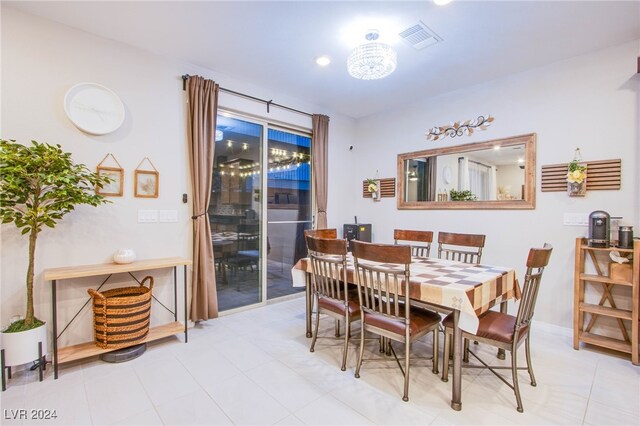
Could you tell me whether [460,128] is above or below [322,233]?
above

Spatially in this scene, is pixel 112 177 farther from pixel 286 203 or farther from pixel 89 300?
pixel 286 203

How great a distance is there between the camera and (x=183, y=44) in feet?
9.58

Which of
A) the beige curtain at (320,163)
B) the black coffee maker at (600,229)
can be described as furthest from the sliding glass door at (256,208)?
the black coffee maker at (600,229)

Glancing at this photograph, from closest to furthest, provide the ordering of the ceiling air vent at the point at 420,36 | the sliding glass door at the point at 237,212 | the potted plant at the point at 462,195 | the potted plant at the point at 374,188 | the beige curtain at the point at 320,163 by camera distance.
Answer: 1. the ceiling air vent at the point at 420,36
2. the sliding glass door at the point at 237,212
3. the potted plant at the point at 462,195
4. the beige curtain at the point at 320,163
5. the potted plant at the point at 374,188

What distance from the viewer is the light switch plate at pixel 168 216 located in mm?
3111

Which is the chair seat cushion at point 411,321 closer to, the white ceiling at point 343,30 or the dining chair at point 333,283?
the dining chair at point 333,283

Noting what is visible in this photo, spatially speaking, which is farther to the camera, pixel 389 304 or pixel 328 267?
pixel 328 267

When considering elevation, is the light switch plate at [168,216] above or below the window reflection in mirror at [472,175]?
below

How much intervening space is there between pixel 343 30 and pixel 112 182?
2.57 metres

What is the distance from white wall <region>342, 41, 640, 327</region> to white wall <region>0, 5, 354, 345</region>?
332 centimetres

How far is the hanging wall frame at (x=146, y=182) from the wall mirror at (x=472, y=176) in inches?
130

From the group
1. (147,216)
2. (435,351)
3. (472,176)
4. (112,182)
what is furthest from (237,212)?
(472,176)

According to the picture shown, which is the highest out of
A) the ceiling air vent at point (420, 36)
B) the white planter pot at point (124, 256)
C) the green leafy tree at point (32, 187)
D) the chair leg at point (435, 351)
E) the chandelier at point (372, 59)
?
the ceiling air vent at point (420, 36)

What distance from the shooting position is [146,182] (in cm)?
302
